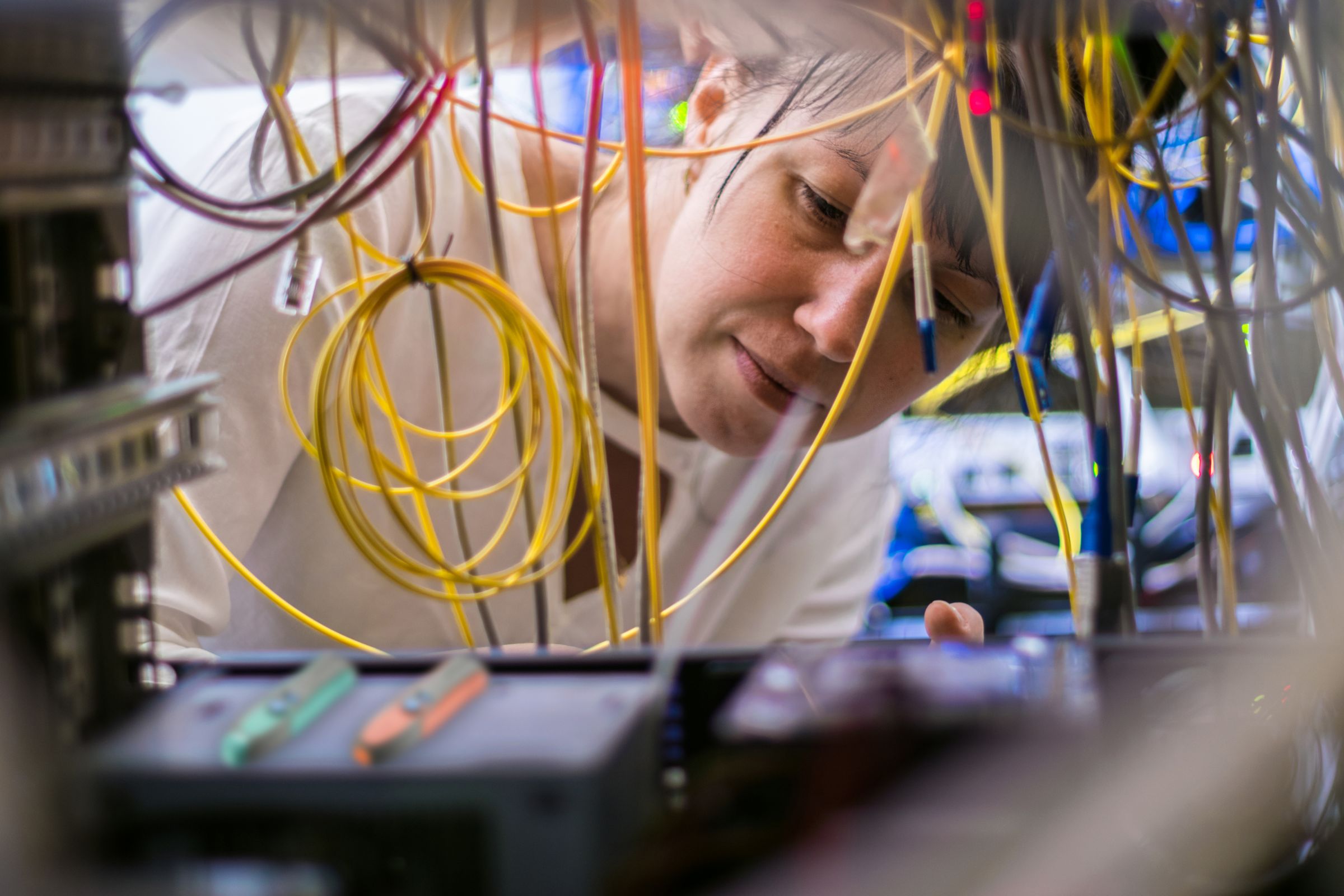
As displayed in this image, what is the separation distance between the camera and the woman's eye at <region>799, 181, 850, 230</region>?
2.74 feet

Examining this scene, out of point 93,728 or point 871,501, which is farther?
point 871,501

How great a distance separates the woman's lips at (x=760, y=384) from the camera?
0.95 metres

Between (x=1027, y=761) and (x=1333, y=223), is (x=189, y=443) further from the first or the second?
(x=1333, y=223)

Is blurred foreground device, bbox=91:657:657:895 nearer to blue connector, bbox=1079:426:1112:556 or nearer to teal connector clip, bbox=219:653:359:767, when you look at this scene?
teal connector clip, bbox=219:653:359:767

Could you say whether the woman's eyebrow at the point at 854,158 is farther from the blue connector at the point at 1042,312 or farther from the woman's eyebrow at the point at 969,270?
the blue connector at the point at 1042,312

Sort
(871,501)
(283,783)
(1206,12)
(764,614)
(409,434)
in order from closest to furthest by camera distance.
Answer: (283,783)
(1206,12)
(409,434)
(764,614)
(871,501)

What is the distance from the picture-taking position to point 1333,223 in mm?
448

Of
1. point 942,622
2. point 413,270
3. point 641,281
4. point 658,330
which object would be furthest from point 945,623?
point 658,330

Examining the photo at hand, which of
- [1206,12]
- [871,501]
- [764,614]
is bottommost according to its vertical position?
[764,614]

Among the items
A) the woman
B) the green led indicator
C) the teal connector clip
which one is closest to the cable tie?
the woman

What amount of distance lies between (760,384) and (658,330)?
15cm

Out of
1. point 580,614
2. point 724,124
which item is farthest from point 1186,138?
point 580,614

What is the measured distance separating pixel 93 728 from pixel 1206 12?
541 mm

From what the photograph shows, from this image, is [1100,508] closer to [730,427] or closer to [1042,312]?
[1042,312]
